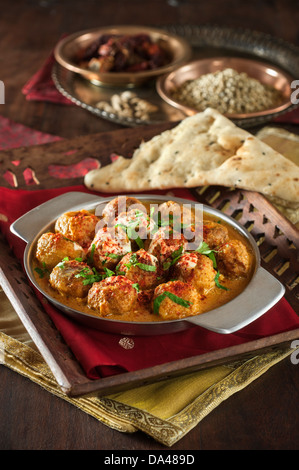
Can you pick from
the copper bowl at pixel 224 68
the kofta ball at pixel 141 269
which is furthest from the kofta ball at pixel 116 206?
the copper bowl at pixel 224 68

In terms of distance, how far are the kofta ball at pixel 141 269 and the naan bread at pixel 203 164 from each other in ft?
2.30

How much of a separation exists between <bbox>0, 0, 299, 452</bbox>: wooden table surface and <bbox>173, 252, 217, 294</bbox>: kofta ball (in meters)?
0.38

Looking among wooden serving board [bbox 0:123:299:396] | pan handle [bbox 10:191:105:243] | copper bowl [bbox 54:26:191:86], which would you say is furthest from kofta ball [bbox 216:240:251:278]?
copper bowl [bbox 54:26:191:86]

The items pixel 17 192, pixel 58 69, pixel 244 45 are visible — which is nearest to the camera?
pixel 17 192

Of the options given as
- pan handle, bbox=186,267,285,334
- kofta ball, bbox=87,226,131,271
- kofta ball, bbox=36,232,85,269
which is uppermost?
pan handle, bbox=186,267,285,334

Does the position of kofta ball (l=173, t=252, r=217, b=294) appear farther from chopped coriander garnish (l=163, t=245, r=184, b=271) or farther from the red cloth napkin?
the red cloth napkin

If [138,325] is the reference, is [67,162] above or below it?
below

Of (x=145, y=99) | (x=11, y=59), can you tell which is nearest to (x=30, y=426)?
(x=145, y=99)

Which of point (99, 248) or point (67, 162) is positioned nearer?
point (99, 248)

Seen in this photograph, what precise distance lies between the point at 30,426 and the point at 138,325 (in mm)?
463

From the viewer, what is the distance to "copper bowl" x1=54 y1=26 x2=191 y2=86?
3.73 meters

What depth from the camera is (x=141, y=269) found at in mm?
2027

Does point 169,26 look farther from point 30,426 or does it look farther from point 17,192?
point 30,426

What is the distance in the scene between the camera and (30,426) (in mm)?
1794
